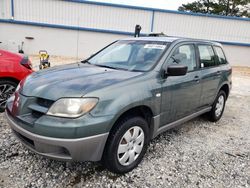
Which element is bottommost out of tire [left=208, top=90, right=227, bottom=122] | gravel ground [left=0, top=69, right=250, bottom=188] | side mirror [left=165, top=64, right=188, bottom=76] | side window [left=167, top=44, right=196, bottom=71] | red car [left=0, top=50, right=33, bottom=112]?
gravel ground [left=0, top=69, right=250, bottom=188]

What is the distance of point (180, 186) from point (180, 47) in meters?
1.99

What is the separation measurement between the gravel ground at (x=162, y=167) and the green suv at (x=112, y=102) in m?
0.24

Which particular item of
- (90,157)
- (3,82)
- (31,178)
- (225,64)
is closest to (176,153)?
(90,157)

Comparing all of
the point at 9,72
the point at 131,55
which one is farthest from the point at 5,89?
the point at 131,55

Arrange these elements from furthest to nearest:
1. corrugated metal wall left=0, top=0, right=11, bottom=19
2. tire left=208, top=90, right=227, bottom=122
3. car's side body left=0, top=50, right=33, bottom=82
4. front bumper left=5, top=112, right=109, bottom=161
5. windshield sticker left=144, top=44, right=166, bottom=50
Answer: corrugated metal wall left=0, top=0, right=11, bottom=19
tire left=208, top=90, right=227, bottom=122
car's side body left=0, top=50, right=33, bottom=82
windshield sticker left=144, top=44, right=166, bottom=50
front bumper left=5, top=112, right=109, bottom=161

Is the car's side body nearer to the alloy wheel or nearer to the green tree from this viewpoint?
the alloy wheel

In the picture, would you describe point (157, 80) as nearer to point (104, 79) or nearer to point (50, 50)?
point (104, 79)

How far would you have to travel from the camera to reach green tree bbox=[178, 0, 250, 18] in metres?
31.9

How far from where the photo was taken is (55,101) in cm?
245

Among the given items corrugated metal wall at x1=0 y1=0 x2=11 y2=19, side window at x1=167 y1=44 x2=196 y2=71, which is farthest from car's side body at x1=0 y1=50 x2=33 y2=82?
corrugated metal wall at x1=0 y1=0 x2=11 y2=19

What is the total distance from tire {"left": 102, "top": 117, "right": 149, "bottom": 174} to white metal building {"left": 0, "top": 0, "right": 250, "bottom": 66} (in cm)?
1396

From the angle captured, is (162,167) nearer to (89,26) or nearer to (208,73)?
(208,73)

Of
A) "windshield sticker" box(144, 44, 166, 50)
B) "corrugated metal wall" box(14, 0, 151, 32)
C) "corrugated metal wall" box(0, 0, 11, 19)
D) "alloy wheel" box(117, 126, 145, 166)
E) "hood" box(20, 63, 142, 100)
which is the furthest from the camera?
"corrugated metal wall" box(14, 0, 151, 32)

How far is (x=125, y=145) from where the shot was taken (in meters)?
2.84
